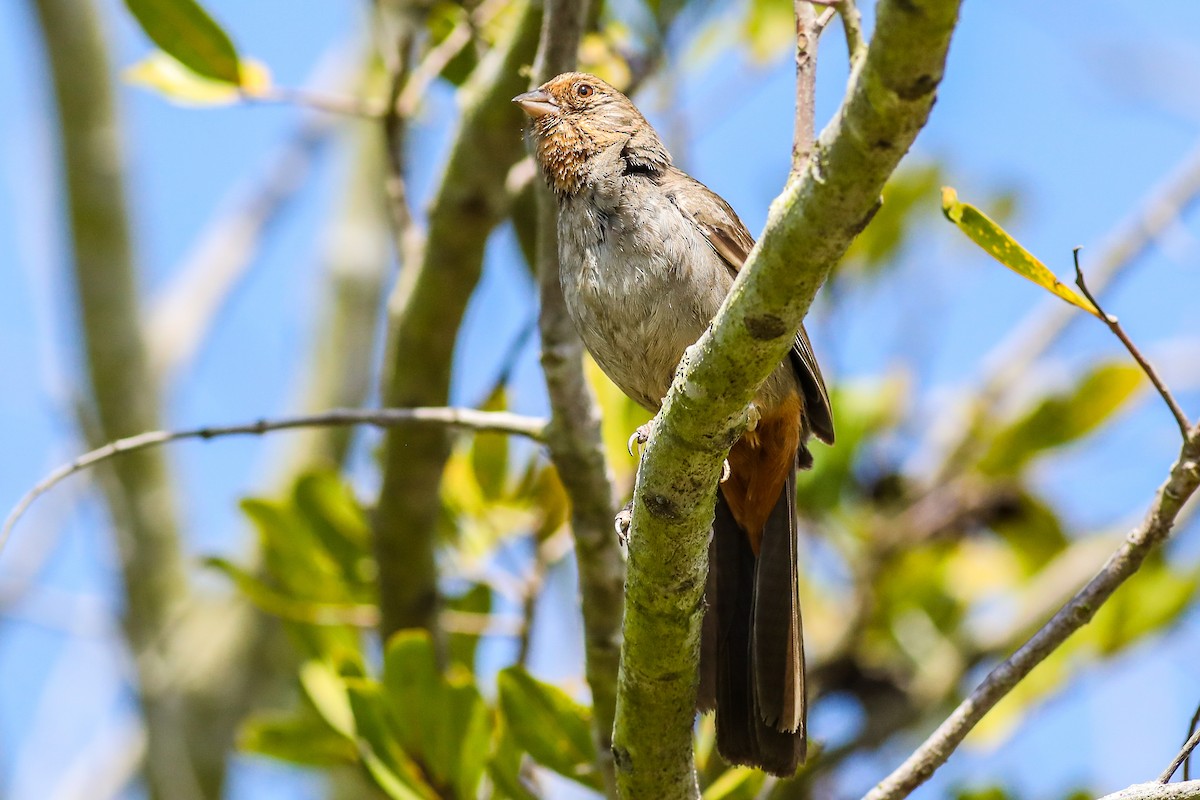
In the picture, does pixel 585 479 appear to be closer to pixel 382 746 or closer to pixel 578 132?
pixel 382 746

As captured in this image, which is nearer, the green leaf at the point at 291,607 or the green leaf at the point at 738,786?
the green leaf at the point at 738,786

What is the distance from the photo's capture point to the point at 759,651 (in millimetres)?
3355

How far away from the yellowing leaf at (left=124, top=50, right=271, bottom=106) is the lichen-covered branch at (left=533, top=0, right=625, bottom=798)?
1.28 m

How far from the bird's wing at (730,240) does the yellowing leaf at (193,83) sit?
4.76 ft

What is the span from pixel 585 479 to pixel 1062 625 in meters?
1.21

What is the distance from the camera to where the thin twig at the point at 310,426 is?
303cm

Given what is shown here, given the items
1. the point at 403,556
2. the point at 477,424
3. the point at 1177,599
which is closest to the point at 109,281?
the point at 403,556

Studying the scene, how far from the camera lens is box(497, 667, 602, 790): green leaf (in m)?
3.53

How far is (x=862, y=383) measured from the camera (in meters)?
5.06

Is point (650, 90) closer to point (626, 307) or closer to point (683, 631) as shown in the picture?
point (626, 307)

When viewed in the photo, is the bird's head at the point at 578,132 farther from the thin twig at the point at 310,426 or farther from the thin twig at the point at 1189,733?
the thin twig at the point at 1189,733

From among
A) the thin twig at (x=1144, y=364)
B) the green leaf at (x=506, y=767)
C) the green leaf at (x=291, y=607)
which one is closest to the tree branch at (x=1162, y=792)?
the thin twig at (x=1144, y=364)

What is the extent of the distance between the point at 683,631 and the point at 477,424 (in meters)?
0.87

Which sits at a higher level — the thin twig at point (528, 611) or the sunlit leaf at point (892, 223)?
the sunlit leaf at point (892, 223)
